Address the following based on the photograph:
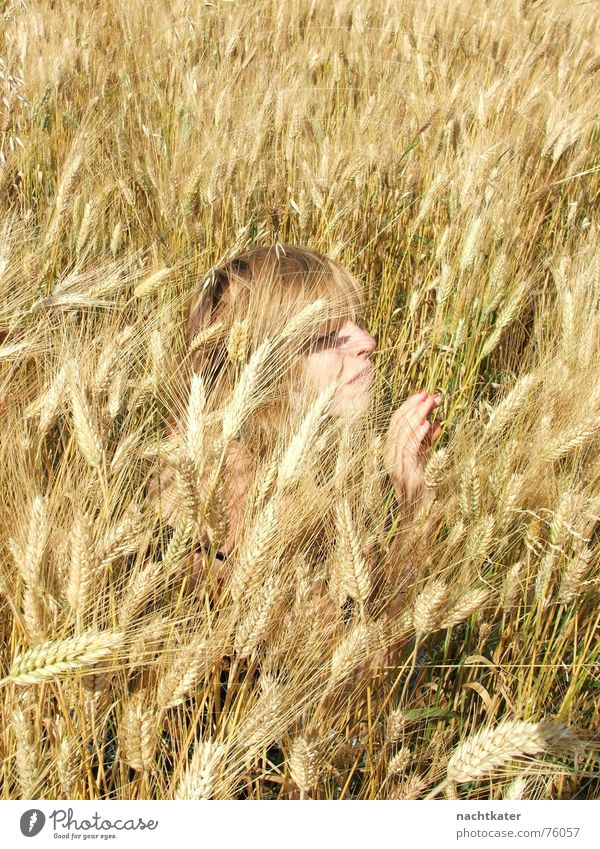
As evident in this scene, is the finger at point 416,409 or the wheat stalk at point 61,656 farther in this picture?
the finger at point 416,409

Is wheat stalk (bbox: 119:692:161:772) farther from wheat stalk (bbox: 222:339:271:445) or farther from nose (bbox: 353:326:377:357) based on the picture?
nose (bbox: 353:326:377:357)

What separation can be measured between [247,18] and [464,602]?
274 centimetres

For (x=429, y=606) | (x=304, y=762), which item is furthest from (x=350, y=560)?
(x=304, y=762)

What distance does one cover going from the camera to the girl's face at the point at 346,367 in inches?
50.3

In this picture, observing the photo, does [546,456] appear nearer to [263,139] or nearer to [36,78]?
[263,139]

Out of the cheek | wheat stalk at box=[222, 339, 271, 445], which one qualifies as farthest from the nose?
wheat stalk at box=[222, 339, 271, 445]

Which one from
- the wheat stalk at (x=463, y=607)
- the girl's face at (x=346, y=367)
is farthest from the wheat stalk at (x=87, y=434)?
the wheat stalk at (x=463, y=607)

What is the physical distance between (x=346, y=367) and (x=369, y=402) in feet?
0.89

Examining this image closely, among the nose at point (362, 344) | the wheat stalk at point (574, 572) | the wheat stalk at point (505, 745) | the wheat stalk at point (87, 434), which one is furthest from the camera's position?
the nose at point (362, 344)

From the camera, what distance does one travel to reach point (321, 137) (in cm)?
240

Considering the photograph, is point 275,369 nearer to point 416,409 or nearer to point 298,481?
point 298,481

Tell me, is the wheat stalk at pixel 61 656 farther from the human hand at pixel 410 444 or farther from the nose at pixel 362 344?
the nose at pixel 362 344

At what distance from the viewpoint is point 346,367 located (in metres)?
1.57

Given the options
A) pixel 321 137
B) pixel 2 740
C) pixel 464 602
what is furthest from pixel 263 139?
pixel 2 740
